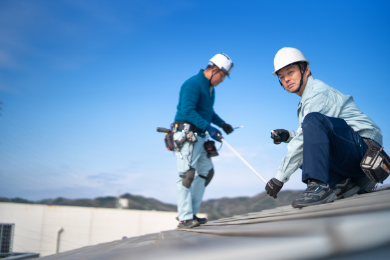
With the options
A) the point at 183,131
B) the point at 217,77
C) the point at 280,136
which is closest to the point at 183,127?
the point at 183,131

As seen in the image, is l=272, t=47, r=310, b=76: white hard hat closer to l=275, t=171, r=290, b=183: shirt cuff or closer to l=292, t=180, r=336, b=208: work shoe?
l=275, t=171, r=290, b=183: shirt cuff

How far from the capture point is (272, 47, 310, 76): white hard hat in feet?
8.04

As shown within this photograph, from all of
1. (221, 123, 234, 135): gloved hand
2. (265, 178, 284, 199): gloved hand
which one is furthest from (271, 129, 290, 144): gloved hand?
(221, 123, 234, 135): gloved hand

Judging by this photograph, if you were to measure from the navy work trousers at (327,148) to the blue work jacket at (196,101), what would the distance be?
168cm

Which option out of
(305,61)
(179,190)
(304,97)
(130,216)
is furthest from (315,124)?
(130,216)

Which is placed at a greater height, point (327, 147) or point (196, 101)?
point (196, 101)

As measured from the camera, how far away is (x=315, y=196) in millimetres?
1580

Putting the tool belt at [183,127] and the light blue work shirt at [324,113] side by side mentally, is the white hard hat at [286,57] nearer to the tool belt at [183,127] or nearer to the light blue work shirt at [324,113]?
the light blue work shirt at [324,113]

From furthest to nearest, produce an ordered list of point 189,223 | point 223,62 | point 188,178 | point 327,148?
1. point 223,62
2. point 188,178
3. point 189,223
4. point 327,148

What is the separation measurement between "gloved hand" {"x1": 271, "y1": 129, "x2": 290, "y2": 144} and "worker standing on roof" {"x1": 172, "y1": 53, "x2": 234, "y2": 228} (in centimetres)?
104

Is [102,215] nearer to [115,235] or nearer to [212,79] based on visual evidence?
[115,235]

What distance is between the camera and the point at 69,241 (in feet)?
65.8

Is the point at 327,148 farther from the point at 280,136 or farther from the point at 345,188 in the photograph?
the point at 280,136

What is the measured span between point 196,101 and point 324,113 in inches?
70.2
